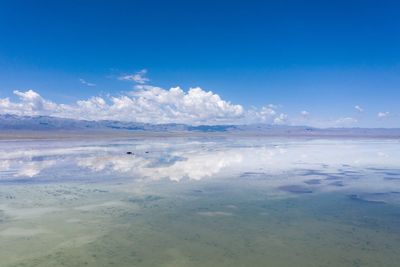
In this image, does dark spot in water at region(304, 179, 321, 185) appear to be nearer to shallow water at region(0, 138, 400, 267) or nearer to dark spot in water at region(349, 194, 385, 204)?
shallow water at region(0, 138, 400, 267)

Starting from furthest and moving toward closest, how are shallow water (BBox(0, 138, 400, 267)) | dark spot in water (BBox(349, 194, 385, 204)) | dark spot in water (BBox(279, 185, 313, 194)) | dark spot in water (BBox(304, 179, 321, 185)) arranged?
1. dark spot in water (BBox(304, 179, 321, 185))
2. dark spot in water (BBox(279, 185, 313, 194))
3. dark spot in water (BBox(349, 194, 385, 204))
4. shallow water (BBox(0, 138, 400, 267))

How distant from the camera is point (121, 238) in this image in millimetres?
11258

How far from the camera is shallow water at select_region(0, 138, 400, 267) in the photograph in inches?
388

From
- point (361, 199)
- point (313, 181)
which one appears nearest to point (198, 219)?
point (361, 199)

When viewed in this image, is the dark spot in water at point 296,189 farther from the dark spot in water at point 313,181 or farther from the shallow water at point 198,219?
the dark spot in water at point 313,181

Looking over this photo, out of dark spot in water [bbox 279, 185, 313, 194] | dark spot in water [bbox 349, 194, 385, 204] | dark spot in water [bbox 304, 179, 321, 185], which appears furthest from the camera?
dark spot in water [bbox 304, 179, 321, 185]

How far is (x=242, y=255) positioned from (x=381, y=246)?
4.27 metres

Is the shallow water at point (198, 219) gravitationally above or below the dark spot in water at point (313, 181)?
below

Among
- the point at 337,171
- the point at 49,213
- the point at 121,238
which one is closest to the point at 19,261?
the point at 121,238

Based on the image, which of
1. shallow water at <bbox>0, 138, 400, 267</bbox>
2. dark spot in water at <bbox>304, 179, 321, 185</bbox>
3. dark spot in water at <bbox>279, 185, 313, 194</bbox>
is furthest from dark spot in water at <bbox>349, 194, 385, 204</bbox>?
dark spot in water at <bbox>304, 179, 321, 185</bbox>

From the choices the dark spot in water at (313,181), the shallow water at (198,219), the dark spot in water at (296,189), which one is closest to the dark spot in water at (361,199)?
the shallow water at (198,219)

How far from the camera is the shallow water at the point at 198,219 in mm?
9844

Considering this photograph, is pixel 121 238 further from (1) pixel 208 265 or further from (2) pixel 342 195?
(2) pixel 342 195

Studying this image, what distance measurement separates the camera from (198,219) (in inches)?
529
